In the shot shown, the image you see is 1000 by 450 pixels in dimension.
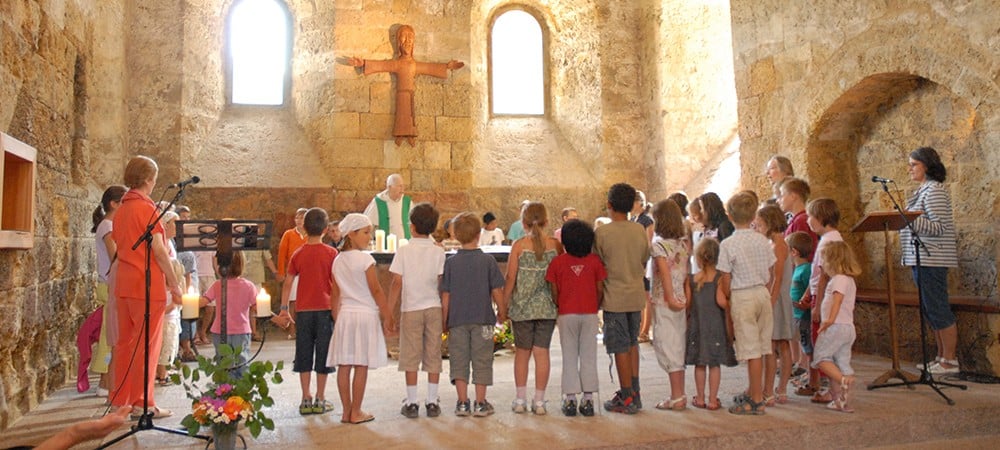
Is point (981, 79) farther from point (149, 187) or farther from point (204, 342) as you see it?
point (204, 342)

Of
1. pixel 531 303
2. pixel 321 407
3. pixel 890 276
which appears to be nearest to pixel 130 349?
pixel 321 407

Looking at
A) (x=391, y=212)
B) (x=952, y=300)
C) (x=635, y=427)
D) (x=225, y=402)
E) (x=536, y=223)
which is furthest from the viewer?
(x=391, y=212)

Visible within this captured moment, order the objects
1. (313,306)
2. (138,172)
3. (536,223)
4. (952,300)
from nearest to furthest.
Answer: (138,172)
(536,223)
(313,306)
(952,300)

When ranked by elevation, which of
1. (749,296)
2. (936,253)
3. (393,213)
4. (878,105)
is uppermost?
(878,105)

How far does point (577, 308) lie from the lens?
4.43 meters

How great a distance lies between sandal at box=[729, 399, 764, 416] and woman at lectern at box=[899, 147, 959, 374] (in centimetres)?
185

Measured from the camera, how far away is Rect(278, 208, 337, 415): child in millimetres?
4598

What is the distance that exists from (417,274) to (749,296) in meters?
1.94

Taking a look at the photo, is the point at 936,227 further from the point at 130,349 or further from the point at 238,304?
the point at 130,349

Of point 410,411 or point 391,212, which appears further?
point 391,212

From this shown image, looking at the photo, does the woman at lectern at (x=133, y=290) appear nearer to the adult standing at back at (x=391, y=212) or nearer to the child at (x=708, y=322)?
the child at (x=708, y=322)

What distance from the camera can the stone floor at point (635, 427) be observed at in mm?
3906

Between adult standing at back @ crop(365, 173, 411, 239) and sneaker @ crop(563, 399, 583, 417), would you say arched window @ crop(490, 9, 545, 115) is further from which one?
sneaker @ crop(563, 399, 583, 417)

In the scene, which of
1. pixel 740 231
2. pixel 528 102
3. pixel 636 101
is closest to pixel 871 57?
pixel 740 231
